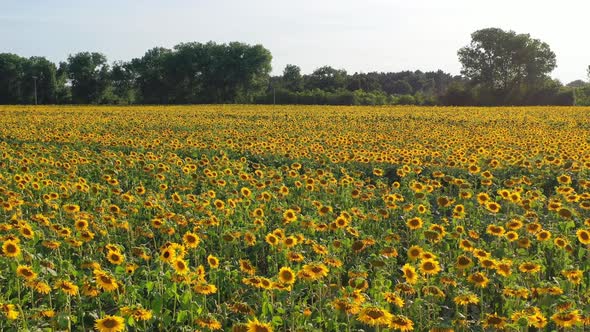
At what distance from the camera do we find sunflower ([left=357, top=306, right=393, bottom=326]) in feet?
11.2

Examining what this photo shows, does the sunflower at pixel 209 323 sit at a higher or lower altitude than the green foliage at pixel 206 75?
lower

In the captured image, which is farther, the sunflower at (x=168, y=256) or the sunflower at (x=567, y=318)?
the sunflower at (x=168, y=256)

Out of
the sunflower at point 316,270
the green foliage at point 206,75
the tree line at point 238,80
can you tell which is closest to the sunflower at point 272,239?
the sunflower at point 316,270

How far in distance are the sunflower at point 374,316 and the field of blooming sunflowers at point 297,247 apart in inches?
0.5

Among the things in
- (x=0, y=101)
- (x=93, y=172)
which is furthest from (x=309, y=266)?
(x=0, y=101)

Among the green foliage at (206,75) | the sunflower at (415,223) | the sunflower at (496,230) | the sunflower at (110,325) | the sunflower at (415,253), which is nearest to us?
the sunflower at (110,325)

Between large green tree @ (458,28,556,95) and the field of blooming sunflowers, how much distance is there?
55350 mm

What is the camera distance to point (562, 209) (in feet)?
22.0

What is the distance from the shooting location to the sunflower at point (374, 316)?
3.40 metres

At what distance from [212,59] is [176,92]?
615cm

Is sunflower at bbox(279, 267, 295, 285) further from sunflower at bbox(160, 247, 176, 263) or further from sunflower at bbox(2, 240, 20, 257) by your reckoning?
sunflower at bbox(2, 240, 20, 257)

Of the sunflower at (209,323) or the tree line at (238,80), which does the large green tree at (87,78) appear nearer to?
the tree line at (238,80)

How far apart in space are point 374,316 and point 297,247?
8.05 feet

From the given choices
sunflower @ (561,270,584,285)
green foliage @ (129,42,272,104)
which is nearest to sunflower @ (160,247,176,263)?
sunflower @ (561,270,584,285)
